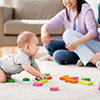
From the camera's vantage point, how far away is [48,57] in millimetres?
2225

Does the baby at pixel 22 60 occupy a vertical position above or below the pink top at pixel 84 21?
below

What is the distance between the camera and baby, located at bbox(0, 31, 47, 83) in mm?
1203

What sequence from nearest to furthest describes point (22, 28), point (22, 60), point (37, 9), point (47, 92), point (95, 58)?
1. point (47, 92)
2. point (22, 60)
3. point (95, 58)
4. point (22, 28)
5. point (37, 9)

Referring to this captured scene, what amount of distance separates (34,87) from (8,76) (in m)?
0.27

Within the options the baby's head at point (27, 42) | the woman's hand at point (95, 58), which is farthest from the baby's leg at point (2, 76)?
the woman's hand at point (95, 58)

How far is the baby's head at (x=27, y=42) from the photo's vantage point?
1241 mm

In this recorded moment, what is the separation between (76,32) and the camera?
1.79 metres

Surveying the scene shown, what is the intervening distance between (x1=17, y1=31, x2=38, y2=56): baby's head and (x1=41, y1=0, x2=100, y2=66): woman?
45 centimetres

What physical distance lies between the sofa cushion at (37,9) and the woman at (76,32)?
1.25 meters

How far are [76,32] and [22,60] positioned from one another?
0.74m

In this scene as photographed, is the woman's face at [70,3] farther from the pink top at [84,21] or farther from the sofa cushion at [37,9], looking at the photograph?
the sofa cushion at [37,9]

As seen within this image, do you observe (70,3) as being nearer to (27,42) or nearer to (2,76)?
(27,42)

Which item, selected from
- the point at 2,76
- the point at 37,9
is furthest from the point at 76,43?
the point at 37,9

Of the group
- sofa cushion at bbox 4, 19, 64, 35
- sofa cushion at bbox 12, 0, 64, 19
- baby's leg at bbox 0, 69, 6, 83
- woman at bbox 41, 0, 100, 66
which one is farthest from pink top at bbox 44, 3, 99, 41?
sofa cushion at bbox 12, 0, 64, 19
